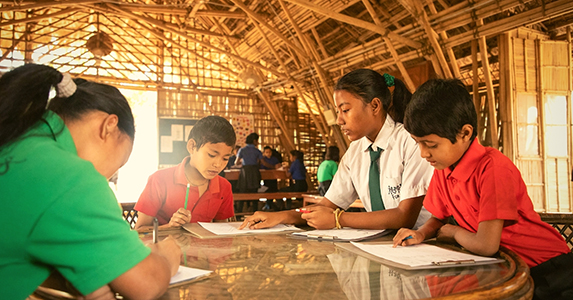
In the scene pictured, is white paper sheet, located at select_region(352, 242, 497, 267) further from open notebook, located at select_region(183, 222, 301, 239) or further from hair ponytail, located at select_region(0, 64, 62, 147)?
hair ponytail, located at select_region(0, 64, 62, 147)

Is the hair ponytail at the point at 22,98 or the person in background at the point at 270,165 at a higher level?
the hair ponytail at the point at 22,98

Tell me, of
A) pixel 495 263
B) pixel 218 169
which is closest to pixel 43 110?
pixel 495 263

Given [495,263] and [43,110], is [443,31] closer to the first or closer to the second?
[495,263]

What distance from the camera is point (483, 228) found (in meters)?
1.23

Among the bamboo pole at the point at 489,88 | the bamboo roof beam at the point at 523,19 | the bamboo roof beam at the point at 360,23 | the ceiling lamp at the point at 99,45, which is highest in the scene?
the ceiling lamp at the point at 99,45

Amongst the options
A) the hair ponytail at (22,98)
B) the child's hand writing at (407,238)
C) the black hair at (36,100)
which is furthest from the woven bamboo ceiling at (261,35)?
the hair ponytail at (22,98)

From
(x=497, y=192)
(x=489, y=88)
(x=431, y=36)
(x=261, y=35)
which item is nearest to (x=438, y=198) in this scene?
(x=497, y=192)

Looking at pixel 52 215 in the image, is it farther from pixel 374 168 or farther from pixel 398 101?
pixel 398 101

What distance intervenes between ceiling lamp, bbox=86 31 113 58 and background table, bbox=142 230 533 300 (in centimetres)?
870

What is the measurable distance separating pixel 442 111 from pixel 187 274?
3.09ft

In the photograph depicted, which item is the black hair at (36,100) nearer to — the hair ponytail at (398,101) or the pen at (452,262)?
the pen at (452,262)

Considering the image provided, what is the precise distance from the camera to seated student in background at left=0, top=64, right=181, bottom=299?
72 cm

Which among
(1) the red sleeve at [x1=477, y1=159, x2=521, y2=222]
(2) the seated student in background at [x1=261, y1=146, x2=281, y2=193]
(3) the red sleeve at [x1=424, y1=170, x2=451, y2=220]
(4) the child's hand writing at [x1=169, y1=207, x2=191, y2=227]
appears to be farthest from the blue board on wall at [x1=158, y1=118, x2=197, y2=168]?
(1) the red sleeve at [x1=477, y1=159, x2=521, y2=222]

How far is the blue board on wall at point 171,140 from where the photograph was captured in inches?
409
